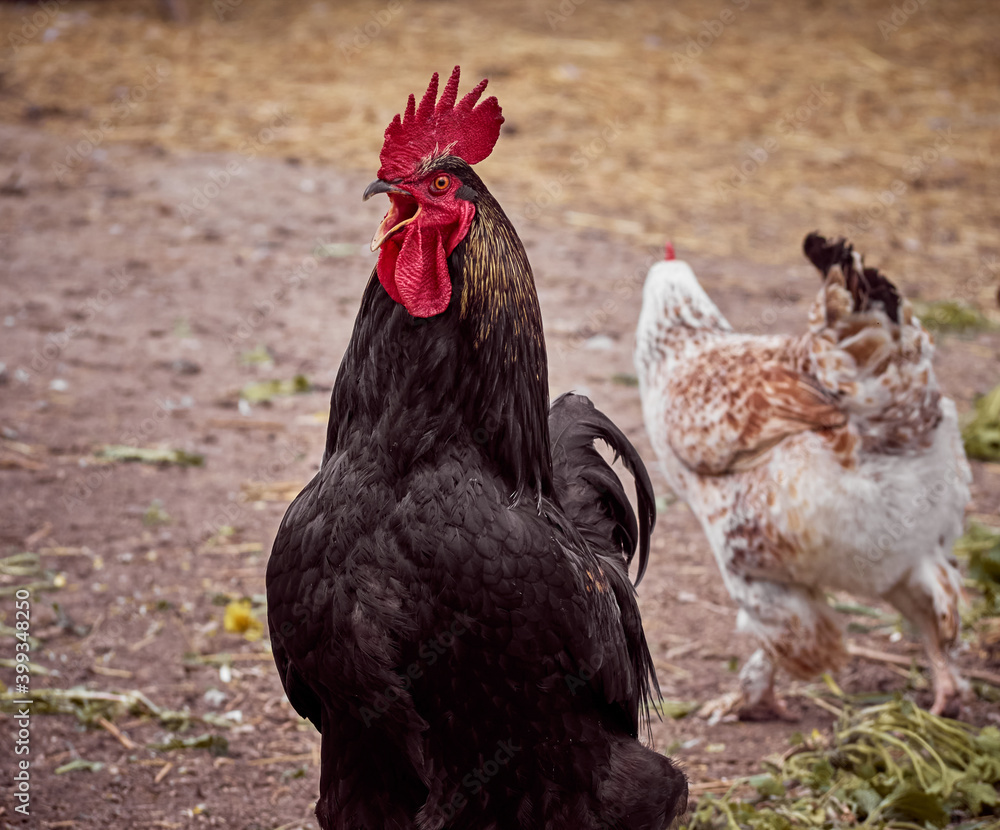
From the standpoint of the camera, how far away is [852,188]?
8.74m

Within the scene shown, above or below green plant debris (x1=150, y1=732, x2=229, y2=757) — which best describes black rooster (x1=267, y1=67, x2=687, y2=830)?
above

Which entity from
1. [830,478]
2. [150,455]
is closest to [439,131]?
[830,478]

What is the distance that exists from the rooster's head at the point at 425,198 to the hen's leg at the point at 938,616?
2456 mm

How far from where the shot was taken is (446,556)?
2168 mm

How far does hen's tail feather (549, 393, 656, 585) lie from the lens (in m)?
2.94

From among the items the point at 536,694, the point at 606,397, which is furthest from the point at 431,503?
the point at 606,397

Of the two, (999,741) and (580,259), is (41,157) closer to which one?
(580,259)

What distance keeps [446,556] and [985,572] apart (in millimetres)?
3131

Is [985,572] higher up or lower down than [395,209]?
lower down

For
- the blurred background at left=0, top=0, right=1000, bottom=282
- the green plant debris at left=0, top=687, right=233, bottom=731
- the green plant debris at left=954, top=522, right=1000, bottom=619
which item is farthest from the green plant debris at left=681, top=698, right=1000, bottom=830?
the blurred background at left=0, top=0, right=1000, bottom=282

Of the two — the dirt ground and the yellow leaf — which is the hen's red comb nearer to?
the dirt ground

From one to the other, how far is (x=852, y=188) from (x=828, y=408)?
226 inches

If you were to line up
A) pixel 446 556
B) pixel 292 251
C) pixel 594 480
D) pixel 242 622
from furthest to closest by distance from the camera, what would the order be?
1. pixel 292 251
2. pixel 242 622
3. pixel 594 480
4. pixel 446 556

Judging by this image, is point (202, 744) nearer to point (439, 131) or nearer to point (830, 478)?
point (439, 131)
